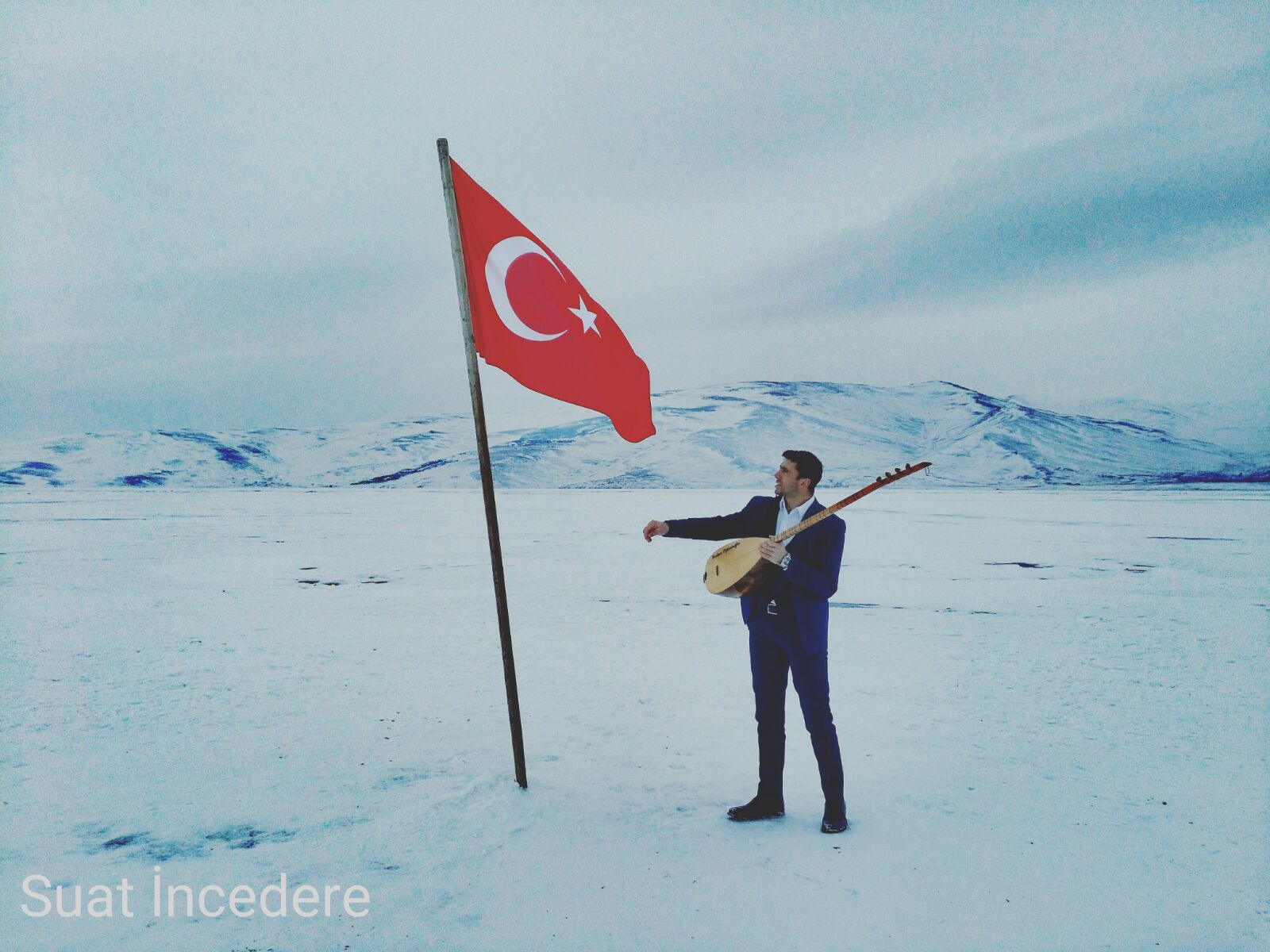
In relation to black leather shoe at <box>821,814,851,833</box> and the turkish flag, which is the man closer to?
black leather shoe at <box>821,814,851,833</box>

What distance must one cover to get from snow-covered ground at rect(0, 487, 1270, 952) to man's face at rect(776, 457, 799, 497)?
1847mm

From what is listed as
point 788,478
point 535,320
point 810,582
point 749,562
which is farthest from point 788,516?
point 535,320

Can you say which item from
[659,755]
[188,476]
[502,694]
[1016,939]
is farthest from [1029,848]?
[188,476]

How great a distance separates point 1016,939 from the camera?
10.1 ft

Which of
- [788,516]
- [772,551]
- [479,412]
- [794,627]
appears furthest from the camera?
[479,412]

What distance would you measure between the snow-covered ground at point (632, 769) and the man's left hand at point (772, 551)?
150 cm

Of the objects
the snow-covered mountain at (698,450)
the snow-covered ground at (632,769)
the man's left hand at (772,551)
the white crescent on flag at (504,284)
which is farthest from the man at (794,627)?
the snow-covered mountain at (698,450)

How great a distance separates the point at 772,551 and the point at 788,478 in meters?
0.46

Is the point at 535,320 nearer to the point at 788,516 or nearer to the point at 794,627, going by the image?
the point at 788,516

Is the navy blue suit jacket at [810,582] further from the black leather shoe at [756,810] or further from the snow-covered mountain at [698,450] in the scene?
the snow-covered mountain at [698,450]

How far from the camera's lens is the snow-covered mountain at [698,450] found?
10438cm

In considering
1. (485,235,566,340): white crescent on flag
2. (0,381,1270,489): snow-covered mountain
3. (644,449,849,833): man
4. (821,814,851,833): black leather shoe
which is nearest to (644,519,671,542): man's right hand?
(644,449,849,833): man

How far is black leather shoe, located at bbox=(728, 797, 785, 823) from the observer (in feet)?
13.4

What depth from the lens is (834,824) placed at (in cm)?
392
